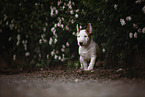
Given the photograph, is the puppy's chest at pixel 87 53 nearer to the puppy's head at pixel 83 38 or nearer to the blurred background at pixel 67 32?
the puppy's head at pixel 83 38

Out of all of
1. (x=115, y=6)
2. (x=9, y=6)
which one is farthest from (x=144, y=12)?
(x=9, y=6)

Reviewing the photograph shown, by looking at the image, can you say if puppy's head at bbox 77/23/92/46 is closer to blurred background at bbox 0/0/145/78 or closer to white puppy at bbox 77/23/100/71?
white puppy at bbox 77/23/100/71

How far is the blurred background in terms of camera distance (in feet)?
18.0

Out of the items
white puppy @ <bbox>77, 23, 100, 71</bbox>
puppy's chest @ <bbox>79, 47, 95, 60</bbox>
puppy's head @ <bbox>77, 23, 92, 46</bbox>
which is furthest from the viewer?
puppy's chest @ <bbox>79, 47, 95, 60</bbox>

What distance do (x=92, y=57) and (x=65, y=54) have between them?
2.43 m

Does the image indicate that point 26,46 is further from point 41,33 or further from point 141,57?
point 141,57

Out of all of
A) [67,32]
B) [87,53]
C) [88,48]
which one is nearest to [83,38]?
[88,48]

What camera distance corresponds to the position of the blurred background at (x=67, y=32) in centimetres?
549

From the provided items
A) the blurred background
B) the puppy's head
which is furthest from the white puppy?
the blurred background

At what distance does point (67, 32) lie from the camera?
7.69 m

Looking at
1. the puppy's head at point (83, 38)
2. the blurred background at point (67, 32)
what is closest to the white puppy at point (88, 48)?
the puppy's head at point (83, 38)

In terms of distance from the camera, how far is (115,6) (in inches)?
220

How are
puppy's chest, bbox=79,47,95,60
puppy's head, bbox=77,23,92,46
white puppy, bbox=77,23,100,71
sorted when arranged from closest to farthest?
puppy's head, bbox=77,23,92,46 < white puppy, bbox=77,23,100,71 < puppy's chest, bbox=79,47,95,60

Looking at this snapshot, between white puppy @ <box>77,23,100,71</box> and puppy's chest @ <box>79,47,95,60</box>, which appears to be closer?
white puppy @ <box>77,23,100,71</box>
